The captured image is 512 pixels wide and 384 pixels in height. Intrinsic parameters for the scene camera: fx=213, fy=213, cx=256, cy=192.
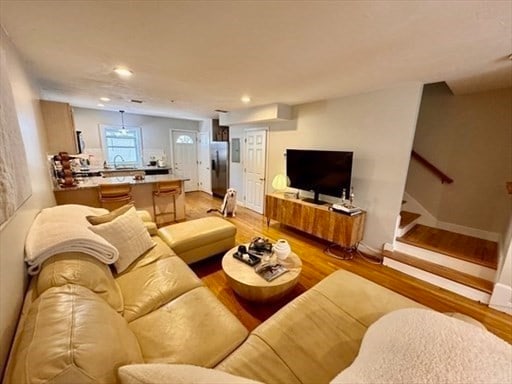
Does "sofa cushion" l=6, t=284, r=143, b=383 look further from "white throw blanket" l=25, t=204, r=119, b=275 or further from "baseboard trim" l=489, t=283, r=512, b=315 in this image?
"baseboard trim" l=489, t=283, r=512, b=315

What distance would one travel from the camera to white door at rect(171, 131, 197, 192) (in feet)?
21.6

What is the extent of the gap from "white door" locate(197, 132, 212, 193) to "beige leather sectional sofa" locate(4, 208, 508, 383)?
506cm

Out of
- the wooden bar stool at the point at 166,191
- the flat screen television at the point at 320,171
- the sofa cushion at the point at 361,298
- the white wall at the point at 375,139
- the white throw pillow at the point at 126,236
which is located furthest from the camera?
the wooden bar stool at the point at 166,191

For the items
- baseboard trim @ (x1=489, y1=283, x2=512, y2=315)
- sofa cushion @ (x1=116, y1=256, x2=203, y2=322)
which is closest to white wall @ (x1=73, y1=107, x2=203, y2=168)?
sofa cushion @ (x1=116, y1=256, x2=203, y2=322)

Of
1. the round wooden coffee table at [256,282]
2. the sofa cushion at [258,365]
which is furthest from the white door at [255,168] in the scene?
the sofa cushion at [258,365]

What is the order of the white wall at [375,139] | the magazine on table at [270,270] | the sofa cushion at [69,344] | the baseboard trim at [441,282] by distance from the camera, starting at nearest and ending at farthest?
1. the sofa cushion at [69,344]
2. the magazine on table at [270,270]
3. the baseboard trim at [441,282]
4. the white wall at [375,139]

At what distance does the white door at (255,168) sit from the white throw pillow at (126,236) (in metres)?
2.98

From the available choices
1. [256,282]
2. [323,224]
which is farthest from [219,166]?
[256,282]

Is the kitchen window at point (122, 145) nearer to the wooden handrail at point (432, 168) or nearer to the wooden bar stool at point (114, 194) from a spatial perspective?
the wooden bar stool at point (114, 194)

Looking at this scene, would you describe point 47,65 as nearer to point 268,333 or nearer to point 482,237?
point 268,333

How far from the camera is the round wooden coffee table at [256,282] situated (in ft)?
6.00

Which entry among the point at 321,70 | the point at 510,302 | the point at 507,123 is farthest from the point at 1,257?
the point at 507,123

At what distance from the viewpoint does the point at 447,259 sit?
2.54 meters

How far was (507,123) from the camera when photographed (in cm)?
273
